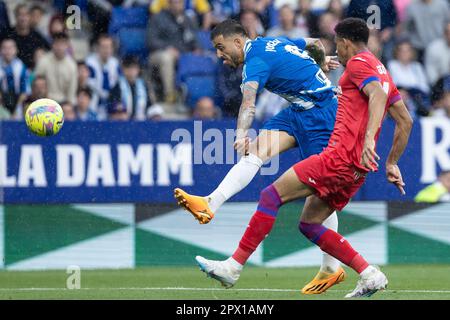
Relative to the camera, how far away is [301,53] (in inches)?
363

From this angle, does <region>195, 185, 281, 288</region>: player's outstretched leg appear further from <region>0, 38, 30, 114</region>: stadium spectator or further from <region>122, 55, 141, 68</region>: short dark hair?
<region>122, 55, 141, 68</region>: short dark hair

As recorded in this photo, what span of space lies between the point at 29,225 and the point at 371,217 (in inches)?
148

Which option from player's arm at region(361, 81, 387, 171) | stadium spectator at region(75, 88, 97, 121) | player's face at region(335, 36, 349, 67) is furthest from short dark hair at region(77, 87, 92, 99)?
player's arm at region(361, 81, 387, 171)

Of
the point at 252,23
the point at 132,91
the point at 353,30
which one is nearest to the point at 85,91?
the point at 132,91

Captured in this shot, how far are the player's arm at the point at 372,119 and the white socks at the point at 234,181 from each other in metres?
1.23

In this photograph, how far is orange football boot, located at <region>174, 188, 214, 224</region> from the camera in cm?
848

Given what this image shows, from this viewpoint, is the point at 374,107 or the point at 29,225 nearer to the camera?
the point at 374,107

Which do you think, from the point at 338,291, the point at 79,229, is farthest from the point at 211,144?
the point at 338,291

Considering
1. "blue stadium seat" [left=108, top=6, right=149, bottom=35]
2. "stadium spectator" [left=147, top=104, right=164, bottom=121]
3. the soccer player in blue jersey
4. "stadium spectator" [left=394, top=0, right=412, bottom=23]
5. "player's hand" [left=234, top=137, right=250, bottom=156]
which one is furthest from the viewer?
"stadium spectator" [left=394, top=0, right=412, bottom=23]

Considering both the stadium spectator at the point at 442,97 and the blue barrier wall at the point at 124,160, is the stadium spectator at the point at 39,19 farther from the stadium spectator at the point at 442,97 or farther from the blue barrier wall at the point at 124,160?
the stadium spectator at the point at 442,97

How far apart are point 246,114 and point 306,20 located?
650cm

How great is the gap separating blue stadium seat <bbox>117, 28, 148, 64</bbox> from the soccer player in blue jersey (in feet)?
17.9

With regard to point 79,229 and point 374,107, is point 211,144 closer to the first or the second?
point 79,229

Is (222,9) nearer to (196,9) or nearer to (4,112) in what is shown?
(196,9)
